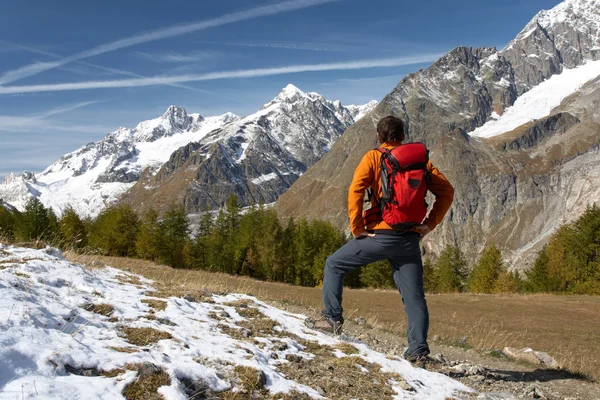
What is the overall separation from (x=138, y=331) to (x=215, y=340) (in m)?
1.10

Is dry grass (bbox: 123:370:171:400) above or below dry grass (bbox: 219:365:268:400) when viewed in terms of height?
above

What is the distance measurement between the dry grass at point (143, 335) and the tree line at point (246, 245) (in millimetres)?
43392

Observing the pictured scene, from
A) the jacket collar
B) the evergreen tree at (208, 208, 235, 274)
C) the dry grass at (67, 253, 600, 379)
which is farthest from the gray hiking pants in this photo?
the evergreen tree at (208, 208, 235, 274)

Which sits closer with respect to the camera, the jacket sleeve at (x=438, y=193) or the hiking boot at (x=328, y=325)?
the jacket sleeve at (x=438, y=193)

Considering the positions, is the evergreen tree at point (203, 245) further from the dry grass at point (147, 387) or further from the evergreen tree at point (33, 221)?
the dry grass at point (147, 387)

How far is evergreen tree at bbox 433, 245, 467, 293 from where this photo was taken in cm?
6141

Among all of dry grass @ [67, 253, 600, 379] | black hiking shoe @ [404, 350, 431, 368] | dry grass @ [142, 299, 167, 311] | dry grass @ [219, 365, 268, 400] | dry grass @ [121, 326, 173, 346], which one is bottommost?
dry grass @ [67, 253, 600, 379]

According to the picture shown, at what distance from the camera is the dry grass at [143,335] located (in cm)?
550

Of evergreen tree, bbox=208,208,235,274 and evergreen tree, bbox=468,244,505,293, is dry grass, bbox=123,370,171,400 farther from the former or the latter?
evergreen tree, bbox=468,244,505,293

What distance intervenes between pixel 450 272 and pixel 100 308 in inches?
2444

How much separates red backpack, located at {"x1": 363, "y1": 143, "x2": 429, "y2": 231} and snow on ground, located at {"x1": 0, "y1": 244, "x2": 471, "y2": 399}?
2253 mm

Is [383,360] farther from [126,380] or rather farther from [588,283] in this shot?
[588,283]

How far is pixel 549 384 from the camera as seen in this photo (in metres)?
7.68

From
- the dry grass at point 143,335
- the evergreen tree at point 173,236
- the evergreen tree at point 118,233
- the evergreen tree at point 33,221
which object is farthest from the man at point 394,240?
the evergreen tree at point 33,221
